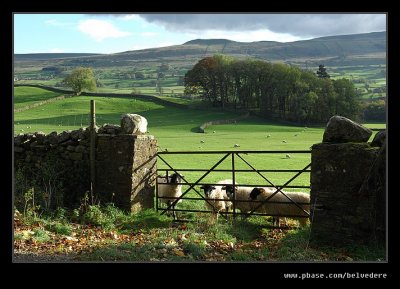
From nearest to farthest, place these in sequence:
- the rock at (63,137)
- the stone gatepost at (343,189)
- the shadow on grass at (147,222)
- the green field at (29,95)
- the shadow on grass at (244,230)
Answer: the stone gatepost at (343,189) → the shadow on grass at (244,230) → the shadow on grass at (147,222) → the rock at (63,137) → the green field at (29,95)

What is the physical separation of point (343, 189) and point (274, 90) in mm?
60506

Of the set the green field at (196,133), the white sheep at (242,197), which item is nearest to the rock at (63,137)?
the green field at (196,133)

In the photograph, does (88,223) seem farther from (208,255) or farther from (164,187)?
(208,255)

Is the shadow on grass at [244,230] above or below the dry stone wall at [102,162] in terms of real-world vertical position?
below

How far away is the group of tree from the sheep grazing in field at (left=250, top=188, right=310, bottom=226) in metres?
52.4

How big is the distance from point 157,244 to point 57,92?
76365mm

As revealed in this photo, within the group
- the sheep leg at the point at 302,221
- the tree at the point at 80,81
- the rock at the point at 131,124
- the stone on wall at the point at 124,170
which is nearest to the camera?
the sheep leg at the point at 302,221

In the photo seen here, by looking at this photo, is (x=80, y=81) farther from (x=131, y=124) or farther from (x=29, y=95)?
(x=131, y=124)

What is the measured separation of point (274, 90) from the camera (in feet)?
223

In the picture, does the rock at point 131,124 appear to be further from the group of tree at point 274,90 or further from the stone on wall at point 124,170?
the group of tree at point 274,90

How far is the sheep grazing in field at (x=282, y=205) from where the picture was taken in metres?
10.8

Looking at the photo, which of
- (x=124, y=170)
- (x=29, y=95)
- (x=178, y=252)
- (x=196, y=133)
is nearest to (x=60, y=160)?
(x=124, y=170)

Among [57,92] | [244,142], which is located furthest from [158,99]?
[244,142]
